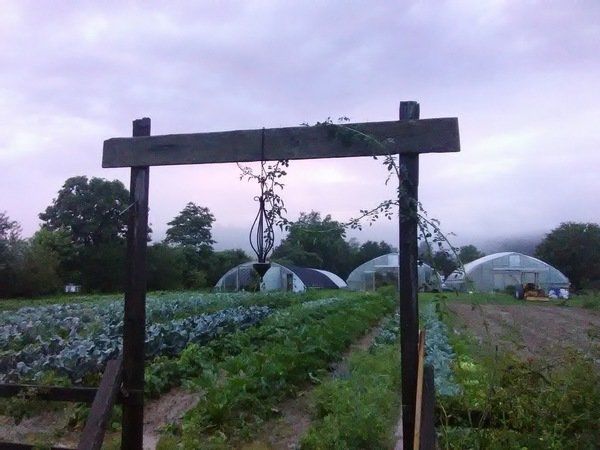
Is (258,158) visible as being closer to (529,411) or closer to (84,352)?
(529,411)

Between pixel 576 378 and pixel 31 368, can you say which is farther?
pixel 31 368

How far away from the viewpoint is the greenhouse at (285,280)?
38278mm

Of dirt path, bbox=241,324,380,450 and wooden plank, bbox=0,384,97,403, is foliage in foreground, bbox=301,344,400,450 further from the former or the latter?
wooden plank, bbox=0,384,97,403

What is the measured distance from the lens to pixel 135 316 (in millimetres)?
4801

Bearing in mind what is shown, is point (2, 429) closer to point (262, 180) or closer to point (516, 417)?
point (262, 180)

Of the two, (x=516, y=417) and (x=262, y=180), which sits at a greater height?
(x=262, y=180)

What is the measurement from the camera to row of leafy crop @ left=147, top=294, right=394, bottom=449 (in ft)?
23.4

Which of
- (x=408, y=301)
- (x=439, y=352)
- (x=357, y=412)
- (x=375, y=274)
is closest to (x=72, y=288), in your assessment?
(x=375, y=274)

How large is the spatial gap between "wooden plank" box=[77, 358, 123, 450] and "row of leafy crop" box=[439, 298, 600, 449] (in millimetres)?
2194

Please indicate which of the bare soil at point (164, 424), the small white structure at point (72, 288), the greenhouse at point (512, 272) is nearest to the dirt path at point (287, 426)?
the bare soil at point (164, 424)

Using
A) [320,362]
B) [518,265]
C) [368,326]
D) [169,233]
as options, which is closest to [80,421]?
[320,362]

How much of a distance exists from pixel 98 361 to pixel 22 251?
32887mm

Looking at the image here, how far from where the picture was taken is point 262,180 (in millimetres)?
4816

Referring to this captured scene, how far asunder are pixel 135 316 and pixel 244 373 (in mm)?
4312
